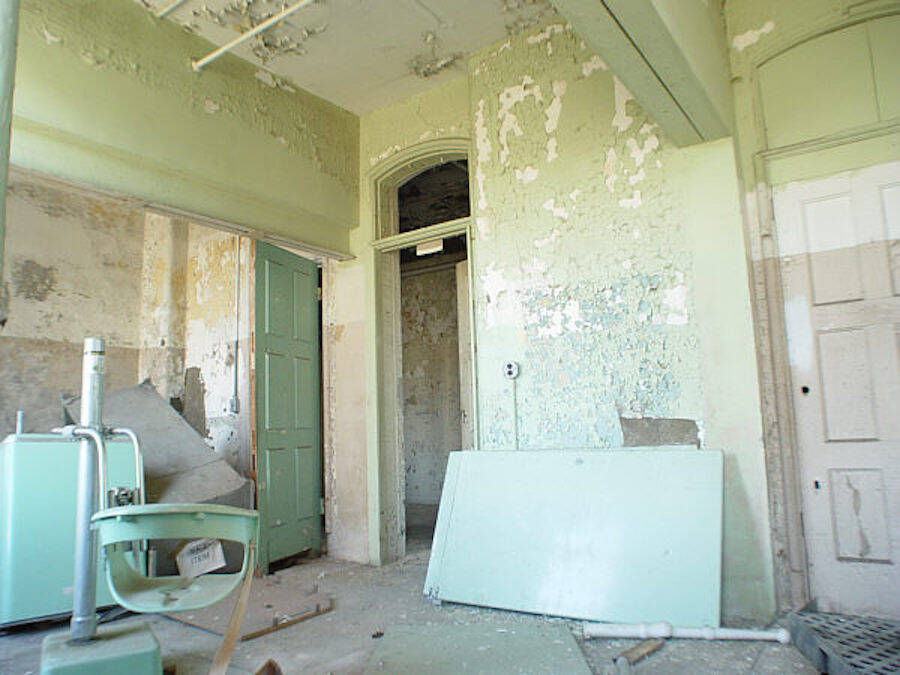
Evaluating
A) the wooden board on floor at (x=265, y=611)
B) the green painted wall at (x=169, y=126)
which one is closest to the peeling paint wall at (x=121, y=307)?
the green painted wall at (x=169, y=126)

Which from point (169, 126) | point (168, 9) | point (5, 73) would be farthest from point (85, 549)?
point (168, 9)

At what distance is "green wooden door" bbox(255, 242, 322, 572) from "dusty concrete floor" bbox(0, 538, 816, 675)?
2.33 feet

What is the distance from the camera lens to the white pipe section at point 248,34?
374cm

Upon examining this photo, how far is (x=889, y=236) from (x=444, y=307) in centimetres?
540

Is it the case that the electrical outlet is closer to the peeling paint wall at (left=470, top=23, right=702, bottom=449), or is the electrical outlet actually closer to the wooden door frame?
the peeling paint wall at (left=470, top=23, right=702, bottom=449)

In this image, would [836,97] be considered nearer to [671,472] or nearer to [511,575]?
[671,472]

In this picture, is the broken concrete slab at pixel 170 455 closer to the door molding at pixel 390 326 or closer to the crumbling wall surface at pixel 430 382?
the door molding at pixel 390 326

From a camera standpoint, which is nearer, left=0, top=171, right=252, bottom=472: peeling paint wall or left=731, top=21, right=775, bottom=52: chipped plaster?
left=731, top=21, right=775, bottom=52: chipped plaster

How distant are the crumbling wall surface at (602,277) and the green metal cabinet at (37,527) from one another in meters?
2.62

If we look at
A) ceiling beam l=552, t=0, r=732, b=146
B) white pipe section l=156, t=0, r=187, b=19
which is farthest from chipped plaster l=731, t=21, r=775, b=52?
white pipe section l=156, t=0, r=187, b=19

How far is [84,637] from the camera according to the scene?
6.55 feet

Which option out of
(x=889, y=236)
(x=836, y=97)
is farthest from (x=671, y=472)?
(x=836, y=97)

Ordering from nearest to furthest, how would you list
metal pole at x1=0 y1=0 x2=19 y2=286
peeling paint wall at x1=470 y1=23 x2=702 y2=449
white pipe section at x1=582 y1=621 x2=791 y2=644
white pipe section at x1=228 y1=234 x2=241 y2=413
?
metal pole at x1=0 y1=0 x2=19 y2=286, white pipe section at x1=582 y1=621 x2=791 y2=644, peeling paint wall at x1=470 y1=23 x2=702 y2=449, white pipe section at x1=228 y1=234 x2=241 y2=413

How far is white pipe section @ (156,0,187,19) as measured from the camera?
3.73 m
